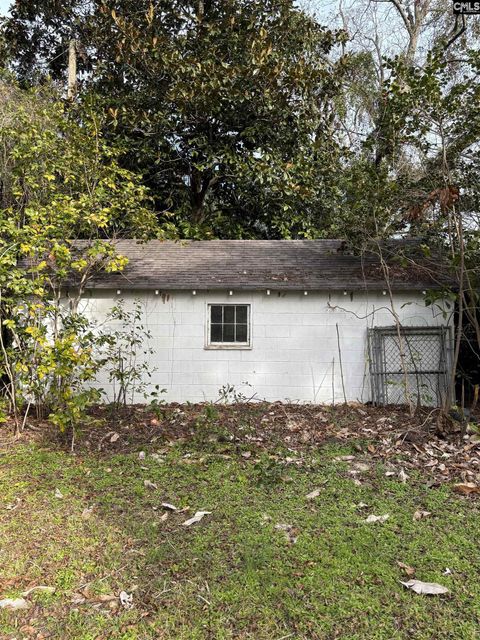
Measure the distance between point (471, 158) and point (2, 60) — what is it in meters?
14.5

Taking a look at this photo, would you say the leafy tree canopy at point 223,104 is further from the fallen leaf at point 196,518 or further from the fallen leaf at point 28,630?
the fallen leaf at point 28,630

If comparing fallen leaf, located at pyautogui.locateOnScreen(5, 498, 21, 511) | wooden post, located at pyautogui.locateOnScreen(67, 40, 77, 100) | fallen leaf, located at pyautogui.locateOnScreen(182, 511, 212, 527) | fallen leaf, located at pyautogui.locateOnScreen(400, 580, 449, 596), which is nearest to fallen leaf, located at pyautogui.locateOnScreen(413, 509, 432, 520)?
fallen leaf, located at pyautogui.locateOnScreen(400, 580, 449, 596)

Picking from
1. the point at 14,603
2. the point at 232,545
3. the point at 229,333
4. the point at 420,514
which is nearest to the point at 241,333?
the point at 229,333

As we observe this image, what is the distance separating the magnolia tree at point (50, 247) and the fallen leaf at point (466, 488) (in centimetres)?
434

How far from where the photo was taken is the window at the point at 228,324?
9211mm

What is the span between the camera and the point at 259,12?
570 inches

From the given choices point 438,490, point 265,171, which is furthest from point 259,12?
point 438,490

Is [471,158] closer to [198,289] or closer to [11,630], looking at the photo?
[198,289]

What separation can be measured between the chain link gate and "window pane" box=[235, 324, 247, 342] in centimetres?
243

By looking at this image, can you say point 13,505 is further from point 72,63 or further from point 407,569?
point 72,63

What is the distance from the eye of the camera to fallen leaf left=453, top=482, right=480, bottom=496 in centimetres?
463

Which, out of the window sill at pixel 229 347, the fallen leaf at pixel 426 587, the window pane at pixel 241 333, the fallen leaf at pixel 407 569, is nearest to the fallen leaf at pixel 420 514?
the fallen leaf at pixel 407 569

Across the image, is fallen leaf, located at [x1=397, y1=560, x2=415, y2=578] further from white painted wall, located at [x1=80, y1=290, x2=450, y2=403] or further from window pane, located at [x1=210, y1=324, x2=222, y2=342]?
window pane, located at [x1=210, y1=324, x2=222, y2=342]

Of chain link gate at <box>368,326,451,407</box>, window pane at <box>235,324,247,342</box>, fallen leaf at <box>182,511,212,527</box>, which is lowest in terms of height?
fallen leaf at <box>182,511,212,527</box>
